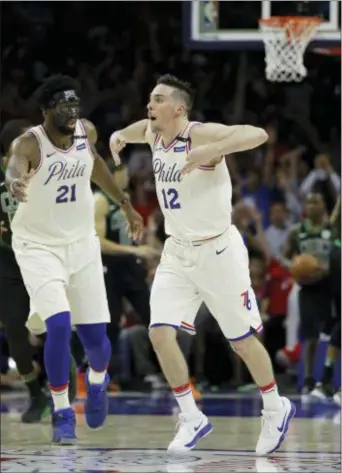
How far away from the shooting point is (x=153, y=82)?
53.8ft

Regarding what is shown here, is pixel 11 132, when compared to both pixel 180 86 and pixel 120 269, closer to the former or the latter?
pixel 180 86

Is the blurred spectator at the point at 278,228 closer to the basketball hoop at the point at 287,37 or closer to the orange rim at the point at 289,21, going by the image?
the basketball hoop at the point at 287,37

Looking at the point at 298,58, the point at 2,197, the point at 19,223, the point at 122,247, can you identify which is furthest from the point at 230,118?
the point at 19,223

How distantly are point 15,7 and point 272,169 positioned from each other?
4034 millimetres

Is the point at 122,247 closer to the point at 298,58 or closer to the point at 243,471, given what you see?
the point at 298,58

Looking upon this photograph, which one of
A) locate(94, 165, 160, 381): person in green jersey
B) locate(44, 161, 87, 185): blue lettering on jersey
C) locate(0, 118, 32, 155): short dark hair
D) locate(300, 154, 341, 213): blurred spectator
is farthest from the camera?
locate(300, 154, 341, 213): blurred spectator

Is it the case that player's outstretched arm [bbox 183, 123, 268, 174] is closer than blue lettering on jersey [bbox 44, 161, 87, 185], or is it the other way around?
player's outstretched arm [bbox 183, 123, 268, 174]

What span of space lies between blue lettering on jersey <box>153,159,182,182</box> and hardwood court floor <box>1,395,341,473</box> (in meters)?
1.59

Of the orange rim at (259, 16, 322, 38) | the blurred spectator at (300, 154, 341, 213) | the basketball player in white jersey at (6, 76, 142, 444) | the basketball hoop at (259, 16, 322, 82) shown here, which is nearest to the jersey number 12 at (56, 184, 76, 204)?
the basketball player in white jersey at (6, 76, 142, 444)

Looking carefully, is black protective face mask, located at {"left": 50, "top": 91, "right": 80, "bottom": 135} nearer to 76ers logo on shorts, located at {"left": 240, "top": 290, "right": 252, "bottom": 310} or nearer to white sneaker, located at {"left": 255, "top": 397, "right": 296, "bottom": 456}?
76ers logo on shorts, located at {"left": 240, "top": 290, "right": 252, "bottom": 310}

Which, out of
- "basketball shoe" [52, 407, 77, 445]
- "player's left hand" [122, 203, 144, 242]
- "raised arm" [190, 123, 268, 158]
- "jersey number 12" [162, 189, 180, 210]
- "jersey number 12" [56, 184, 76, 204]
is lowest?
"basketball shoe" [52, 407, 77, 445]

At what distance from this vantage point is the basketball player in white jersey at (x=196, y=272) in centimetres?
771

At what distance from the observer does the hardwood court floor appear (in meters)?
7.05

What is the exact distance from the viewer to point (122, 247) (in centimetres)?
1065
